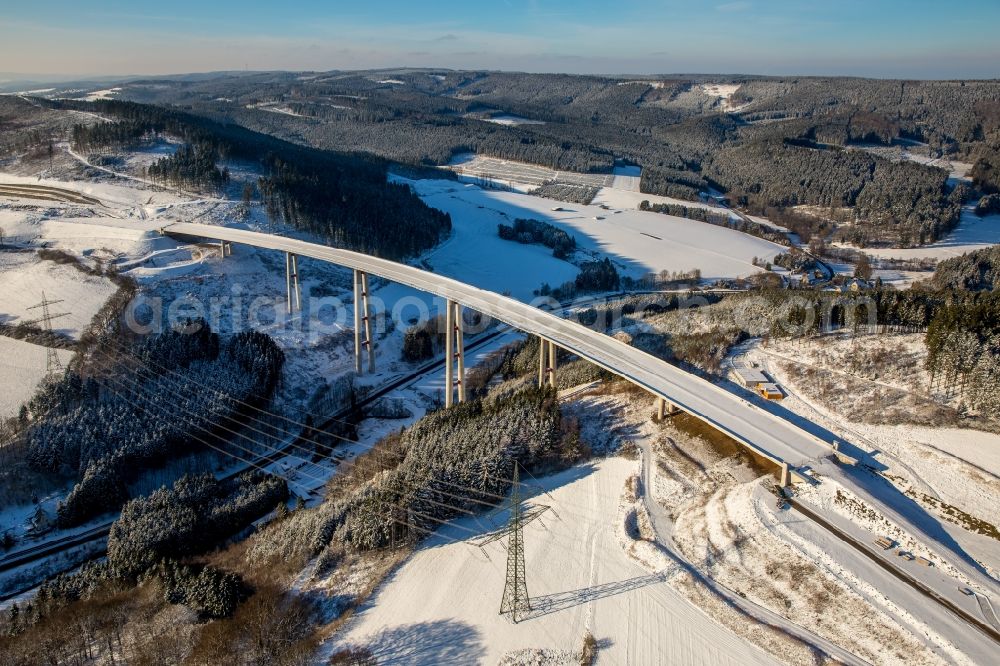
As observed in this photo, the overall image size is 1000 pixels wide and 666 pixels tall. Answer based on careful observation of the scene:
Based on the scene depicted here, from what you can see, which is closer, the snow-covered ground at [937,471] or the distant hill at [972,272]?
the snow-covered ground at [937,471]

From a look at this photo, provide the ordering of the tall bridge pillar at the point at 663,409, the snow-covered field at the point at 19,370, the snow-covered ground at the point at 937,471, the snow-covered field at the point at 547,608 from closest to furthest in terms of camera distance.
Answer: the snow-covered field at the point at 547,608 < the snow-covered ground at the point at 937,471 < the tall bridge pillar at the point at 663,409 < the snow-covered field at the point at 19,370

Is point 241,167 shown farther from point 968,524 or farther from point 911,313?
point 968,524

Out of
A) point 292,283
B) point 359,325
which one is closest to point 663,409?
point 359,325

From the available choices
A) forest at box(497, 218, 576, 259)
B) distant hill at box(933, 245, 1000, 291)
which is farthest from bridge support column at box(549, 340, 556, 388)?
distant hill at box(933, 245, 1000, 291)

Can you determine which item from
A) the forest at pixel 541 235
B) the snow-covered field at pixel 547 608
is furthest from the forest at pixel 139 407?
the forest at pixel 541 235

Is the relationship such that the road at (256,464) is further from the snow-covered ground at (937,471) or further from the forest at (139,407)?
the snow-covered ground at (937,471)

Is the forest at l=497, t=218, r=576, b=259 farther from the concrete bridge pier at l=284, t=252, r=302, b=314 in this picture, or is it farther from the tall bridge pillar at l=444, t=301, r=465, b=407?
the tall bridge pillar at l=444, t=301, r=465, b=407

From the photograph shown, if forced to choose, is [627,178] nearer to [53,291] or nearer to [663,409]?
[53,291]

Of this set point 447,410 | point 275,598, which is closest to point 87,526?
point 275,598
